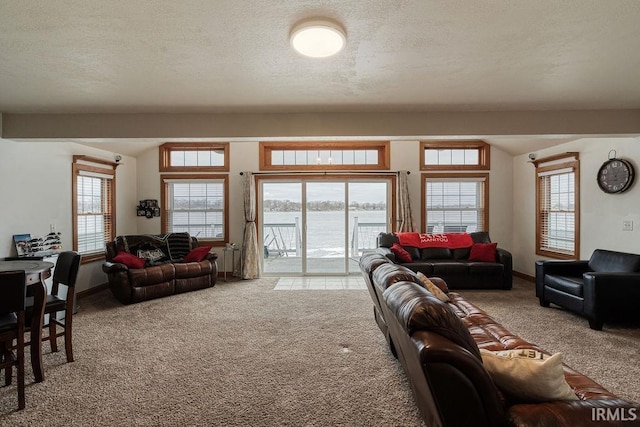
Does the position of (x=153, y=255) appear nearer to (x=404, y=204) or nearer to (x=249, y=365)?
(x=249, y=365)

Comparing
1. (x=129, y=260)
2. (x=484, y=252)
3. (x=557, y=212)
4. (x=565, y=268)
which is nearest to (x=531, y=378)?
(x=565, y=268)

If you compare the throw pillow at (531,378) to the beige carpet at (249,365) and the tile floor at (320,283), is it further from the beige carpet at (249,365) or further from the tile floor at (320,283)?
the tile floor at (320,283)

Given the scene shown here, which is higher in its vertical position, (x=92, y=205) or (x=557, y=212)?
(x=92, y=205)

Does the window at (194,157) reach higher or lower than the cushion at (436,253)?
higher

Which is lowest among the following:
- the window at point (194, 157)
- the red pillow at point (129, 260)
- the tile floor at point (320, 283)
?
the tile floor at point (320, 283)

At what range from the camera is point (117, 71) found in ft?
8.52

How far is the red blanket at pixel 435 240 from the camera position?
574 cm

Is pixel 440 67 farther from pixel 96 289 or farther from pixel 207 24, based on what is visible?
pixel 96 289

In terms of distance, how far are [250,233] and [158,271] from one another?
5.94 feet

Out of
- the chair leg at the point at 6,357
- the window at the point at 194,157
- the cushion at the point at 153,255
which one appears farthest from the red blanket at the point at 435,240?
the chair leg at the point at 6,357

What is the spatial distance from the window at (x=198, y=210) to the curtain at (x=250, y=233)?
1.65ft

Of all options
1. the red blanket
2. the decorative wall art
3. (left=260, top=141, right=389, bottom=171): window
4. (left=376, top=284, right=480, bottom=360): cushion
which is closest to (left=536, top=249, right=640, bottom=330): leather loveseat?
the red blanket

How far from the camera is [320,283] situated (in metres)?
5.70

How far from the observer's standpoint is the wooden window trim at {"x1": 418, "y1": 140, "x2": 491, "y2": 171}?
20.5ft
